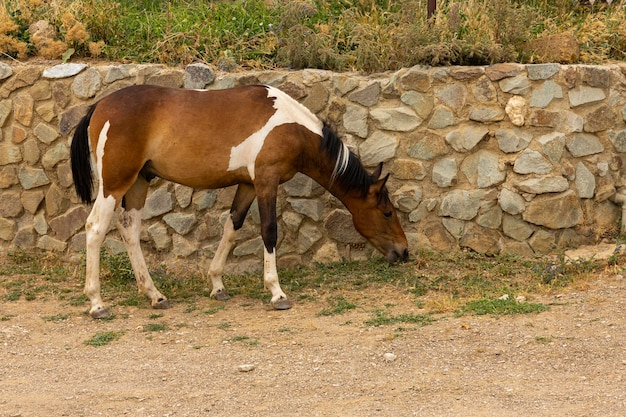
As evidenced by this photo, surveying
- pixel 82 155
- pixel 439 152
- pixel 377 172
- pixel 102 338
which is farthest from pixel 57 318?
pixel 439 152

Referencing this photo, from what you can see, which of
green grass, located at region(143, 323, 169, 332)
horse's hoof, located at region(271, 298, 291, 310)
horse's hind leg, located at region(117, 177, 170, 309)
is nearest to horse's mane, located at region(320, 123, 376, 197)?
horse's hoof, located at region(271, 298, 291, 310)

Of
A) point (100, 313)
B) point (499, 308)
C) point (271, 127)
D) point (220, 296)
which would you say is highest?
point (271, 127)

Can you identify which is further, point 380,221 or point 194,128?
point 380,221

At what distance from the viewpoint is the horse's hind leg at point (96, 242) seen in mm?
6793

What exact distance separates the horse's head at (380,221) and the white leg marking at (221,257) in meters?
0.96

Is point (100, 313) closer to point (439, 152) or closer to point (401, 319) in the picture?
point (401, 319)

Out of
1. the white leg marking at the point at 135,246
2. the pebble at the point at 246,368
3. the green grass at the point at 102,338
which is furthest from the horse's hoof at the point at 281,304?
the pebble at the point at 246,368

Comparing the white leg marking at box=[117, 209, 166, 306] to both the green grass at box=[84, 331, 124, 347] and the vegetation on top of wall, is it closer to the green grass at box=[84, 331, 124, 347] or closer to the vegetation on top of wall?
the green grass at box=[84, 331, 124, 347]

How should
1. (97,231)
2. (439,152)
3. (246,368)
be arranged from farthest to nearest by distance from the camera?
(439,152) < (97,231) < (246,368)

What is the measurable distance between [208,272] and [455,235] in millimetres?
2056

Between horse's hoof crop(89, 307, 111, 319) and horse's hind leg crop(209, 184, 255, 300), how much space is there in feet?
2.86

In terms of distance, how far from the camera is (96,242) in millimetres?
6820

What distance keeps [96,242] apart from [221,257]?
1.02 m

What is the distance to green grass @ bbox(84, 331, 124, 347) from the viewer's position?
6160 mm
